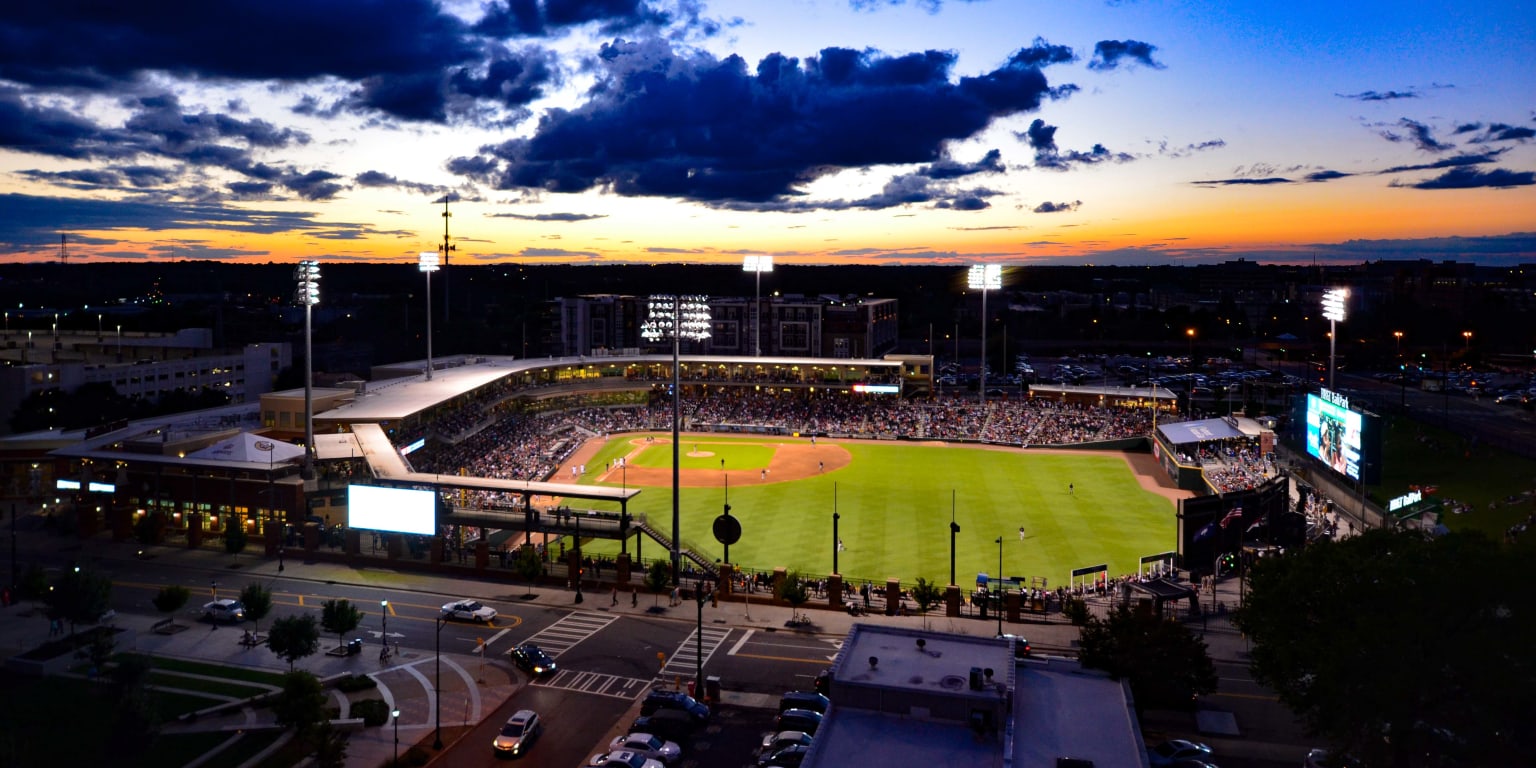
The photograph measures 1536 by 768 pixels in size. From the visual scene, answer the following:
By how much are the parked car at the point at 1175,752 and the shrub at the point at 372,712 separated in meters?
21.3

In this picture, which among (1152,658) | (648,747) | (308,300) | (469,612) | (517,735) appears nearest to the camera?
(648,747)

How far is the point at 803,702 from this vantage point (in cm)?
2948

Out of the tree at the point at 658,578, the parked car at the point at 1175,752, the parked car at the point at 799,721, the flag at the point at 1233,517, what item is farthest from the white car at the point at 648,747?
the flag at the point at 1233,517

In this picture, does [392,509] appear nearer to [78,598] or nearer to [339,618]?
[339,618]

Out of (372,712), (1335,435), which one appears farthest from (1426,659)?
(1335,435)

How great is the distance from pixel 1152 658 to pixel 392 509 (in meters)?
32.1

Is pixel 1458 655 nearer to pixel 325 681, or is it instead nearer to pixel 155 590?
pixel 325 681

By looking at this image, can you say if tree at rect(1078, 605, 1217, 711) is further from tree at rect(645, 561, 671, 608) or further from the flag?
tree at rect(645, 561, 671, 608)

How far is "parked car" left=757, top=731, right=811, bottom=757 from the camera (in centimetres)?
2669

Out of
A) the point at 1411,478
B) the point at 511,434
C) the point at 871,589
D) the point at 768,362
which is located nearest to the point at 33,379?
the point at 511,434

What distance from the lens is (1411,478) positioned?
70875mm

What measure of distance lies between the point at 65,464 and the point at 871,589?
42.8 meters

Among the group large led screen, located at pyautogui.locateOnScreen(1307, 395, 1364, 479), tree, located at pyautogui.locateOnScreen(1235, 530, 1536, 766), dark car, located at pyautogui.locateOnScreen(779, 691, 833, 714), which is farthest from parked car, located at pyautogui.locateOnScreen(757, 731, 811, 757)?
large led screen, located at pyautogui.locateOnScreen(1307, 395, 1364, 479)

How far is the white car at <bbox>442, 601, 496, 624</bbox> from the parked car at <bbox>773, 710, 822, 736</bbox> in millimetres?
14747
